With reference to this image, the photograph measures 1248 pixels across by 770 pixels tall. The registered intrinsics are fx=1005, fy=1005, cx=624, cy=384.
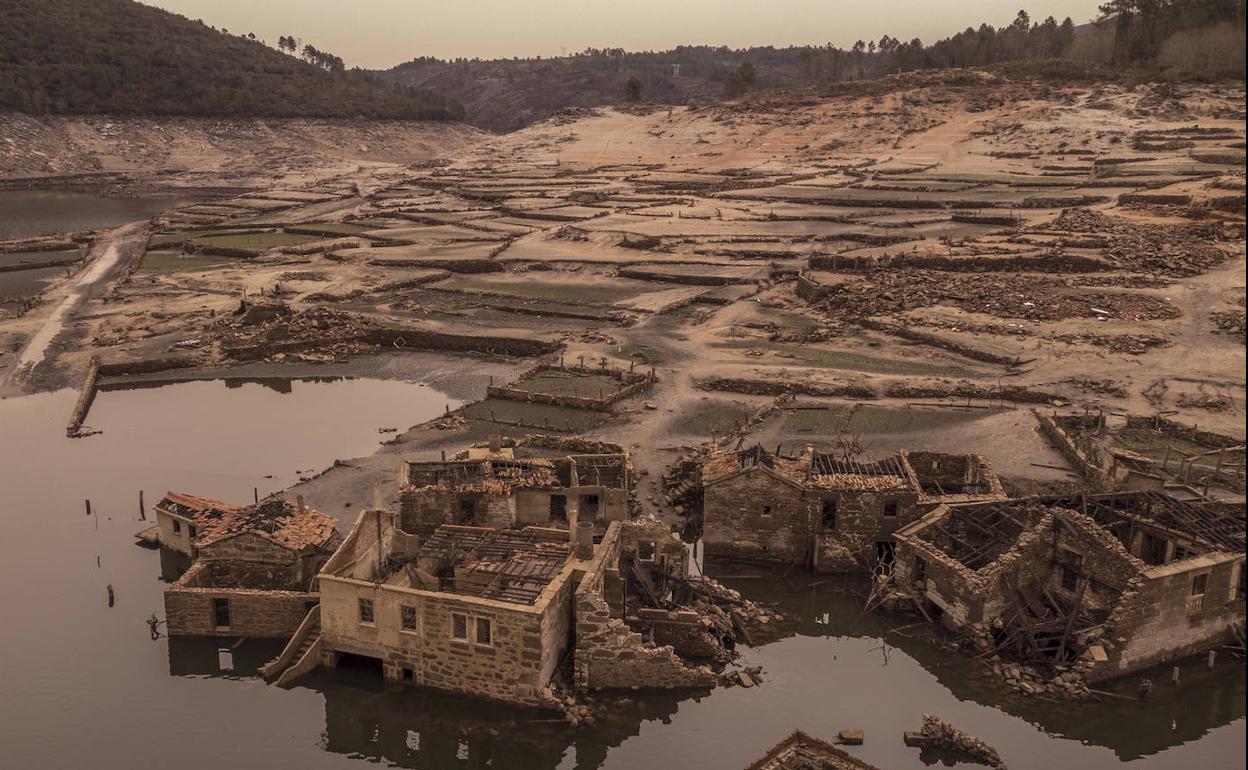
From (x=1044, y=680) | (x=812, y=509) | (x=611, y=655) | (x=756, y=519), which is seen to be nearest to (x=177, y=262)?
(x=756, y=519)

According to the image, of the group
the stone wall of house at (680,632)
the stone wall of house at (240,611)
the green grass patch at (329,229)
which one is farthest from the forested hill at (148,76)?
the stone wall of house at (680,632)

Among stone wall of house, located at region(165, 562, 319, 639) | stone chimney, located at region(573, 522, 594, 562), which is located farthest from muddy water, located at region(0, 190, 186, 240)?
stone chimney, located at region(573, 522, 594, 562)

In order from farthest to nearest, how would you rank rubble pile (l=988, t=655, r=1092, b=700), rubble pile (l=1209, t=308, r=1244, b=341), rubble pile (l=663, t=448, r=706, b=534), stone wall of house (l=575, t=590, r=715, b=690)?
rubble pile (l=1209, t=308, r=1244, b=341) < rubble pile (l=663, t=448, r=706, b=534) < rubble pile (l=988, t=655, r=1092, b=700) < stone wall of house (l=575, t=590, r=715, b=690)

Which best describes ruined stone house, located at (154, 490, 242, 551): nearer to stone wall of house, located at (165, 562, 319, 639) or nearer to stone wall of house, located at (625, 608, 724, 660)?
stone wall of house, located at (165, 562, 319, 639)

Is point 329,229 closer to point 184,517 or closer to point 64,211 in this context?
point 64,211

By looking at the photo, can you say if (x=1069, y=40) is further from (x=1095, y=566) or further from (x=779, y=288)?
(x=1095, y=566)
